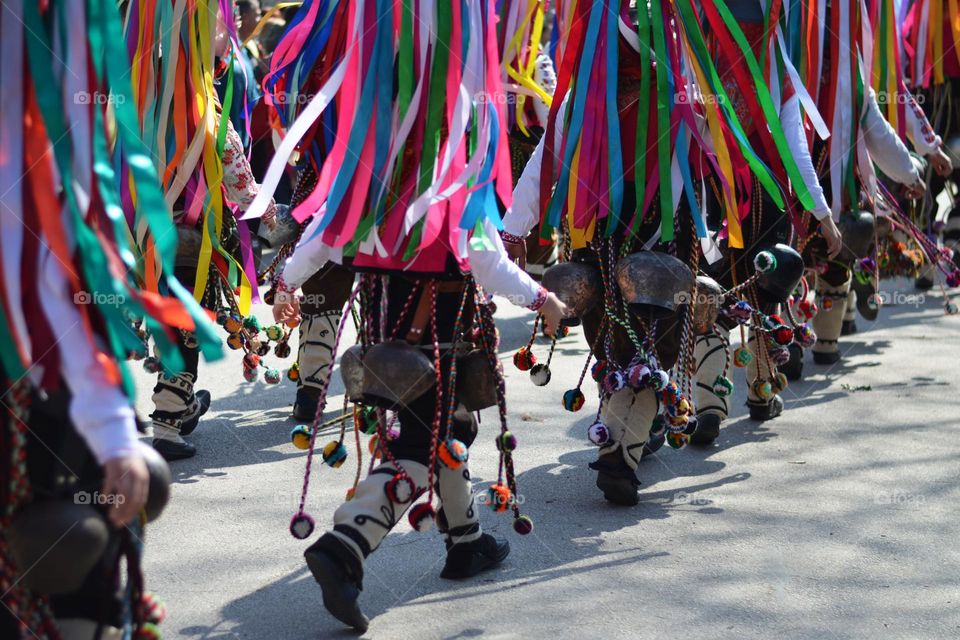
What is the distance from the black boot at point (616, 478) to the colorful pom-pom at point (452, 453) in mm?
1015

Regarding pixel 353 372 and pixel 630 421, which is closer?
pixel 353 372

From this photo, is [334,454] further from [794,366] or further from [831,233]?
[794,366]

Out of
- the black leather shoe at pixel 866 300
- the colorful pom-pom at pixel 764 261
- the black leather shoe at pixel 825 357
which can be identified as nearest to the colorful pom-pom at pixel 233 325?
the colorful pom-pom at pixel 764 261

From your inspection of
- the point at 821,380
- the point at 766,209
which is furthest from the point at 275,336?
the point at 821,380

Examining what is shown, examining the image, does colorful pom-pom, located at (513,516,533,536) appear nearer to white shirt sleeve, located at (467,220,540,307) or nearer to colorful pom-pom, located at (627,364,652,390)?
white shirt sleeve, located at (467,220,540,307)

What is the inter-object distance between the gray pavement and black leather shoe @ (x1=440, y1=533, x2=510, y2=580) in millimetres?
43

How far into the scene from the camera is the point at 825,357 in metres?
6.33

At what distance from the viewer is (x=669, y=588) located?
3.61 meters

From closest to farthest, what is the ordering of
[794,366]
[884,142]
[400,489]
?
1. [400,489]
2. [884,142]
3. [794,366]

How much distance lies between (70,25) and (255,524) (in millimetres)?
2172

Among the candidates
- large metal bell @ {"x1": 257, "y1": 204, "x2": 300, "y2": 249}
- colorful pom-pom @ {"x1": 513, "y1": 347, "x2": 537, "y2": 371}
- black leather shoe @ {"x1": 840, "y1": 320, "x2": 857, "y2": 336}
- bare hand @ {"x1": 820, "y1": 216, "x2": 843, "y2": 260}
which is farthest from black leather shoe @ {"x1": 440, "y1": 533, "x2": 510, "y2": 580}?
black leather shoe @ {"x1": 840, "y1": 320, "x2": 857, "y2": 336}

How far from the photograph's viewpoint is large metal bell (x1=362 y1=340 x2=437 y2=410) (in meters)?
3.27

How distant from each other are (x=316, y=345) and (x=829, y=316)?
2.60 m

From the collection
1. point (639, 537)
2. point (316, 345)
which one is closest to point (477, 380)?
point (639, 537)
